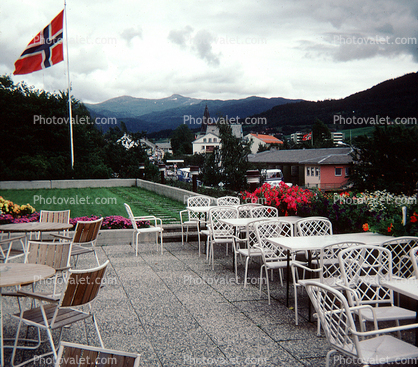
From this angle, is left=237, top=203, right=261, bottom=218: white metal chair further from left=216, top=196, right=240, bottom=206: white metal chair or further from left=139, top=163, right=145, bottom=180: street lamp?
left=139, top=163, right=145, bottom=180: street lamp

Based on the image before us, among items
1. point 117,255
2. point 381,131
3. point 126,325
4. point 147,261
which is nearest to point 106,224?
point 117,255

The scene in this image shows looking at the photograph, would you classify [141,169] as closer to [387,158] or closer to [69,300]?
[387,158]

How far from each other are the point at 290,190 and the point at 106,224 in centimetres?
481

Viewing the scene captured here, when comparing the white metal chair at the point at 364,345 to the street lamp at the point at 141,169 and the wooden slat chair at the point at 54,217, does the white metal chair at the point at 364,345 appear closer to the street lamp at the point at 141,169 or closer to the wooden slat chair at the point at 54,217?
the wooden slat chair at the point at 54,217

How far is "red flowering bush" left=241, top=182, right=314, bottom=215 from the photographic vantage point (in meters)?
8.08

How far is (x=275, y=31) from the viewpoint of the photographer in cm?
1356

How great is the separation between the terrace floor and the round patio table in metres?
0.80

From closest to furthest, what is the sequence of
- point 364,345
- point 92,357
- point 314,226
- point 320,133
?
point 92,357, point 364,345, point 314,226, point 320,133

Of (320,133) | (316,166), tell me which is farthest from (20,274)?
(320,133)

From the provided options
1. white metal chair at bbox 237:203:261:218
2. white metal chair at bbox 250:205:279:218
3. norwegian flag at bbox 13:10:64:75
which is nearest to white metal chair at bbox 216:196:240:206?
white metal chair at bbox 237:203:261:218

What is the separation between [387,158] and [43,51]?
87.2 feet

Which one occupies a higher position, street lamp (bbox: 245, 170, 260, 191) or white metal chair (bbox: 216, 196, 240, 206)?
street lamp (bbox: 245, 170, 260, 191)

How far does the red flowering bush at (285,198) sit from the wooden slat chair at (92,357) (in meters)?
6.45

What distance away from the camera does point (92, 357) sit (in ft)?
6.47
